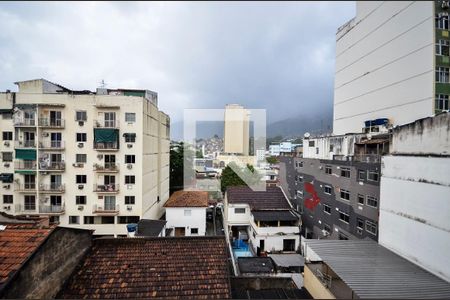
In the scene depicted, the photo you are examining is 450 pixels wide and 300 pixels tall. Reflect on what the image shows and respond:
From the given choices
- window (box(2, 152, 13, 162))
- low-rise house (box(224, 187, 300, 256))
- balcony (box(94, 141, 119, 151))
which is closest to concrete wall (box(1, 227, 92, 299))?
balcony (box(94, 141, 119, 151))

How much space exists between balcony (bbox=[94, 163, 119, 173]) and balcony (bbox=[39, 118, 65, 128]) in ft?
11.9

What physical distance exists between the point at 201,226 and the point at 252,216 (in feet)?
13.4

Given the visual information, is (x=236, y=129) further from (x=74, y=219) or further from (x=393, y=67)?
(x=74, y=219)

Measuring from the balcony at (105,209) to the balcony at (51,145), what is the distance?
4.71m

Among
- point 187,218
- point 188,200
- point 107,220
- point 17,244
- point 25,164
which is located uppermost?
point 25,164

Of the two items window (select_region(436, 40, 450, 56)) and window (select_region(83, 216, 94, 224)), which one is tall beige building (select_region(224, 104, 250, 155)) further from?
window (select_region(83, 216, 94, 224))

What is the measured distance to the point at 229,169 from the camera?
27.0 metres

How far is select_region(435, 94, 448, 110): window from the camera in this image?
40.9ft

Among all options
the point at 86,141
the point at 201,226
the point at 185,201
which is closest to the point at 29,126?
the point at 86,141

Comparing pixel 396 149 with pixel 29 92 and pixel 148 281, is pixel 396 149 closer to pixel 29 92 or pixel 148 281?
pixel 148 281

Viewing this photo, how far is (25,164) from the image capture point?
1609 centimetres

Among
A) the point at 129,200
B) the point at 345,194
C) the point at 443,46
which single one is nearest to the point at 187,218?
the point at 129,200

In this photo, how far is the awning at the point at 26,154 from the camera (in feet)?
52.2

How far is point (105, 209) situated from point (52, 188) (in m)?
3.85
